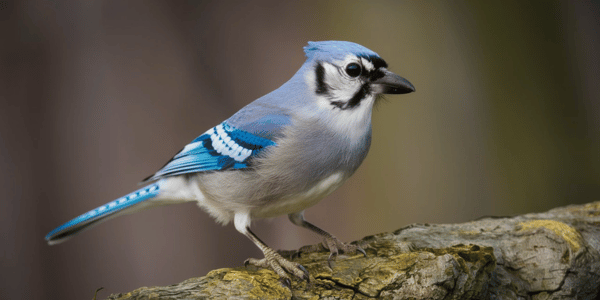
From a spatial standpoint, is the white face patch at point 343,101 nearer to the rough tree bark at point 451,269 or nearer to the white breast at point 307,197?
→ the white breast at point 307,197

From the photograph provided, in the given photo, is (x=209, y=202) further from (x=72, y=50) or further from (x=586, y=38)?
(x=586, y=38)

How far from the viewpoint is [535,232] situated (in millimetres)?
2354

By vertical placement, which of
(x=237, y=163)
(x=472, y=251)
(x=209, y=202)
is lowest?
(x=472, y=251)

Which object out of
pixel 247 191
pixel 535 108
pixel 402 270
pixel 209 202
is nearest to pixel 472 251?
pixel 402 270

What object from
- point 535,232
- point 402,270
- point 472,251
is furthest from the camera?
point 535,232

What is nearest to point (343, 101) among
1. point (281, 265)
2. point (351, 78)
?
point (351, 78)

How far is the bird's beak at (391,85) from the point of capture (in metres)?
2.12

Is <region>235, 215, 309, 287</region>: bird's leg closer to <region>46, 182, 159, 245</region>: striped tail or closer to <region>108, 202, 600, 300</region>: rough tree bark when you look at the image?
<region>108, 202, 600, 300</region>: rough tree bark

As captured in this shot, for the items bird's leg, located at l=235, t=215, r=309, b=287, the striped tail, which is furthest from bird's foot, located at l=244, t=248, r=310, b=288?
the striped tail

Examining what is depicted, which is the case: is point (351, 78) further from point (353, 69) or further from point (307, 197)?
point (307, 197)

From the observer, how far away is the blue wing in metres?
2.23

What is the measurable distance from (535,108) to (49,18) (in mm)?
3119

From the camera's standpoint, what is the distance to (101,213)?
2.42 meters

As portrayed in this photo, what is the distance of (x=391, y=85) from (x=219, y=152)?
2.43 feet
